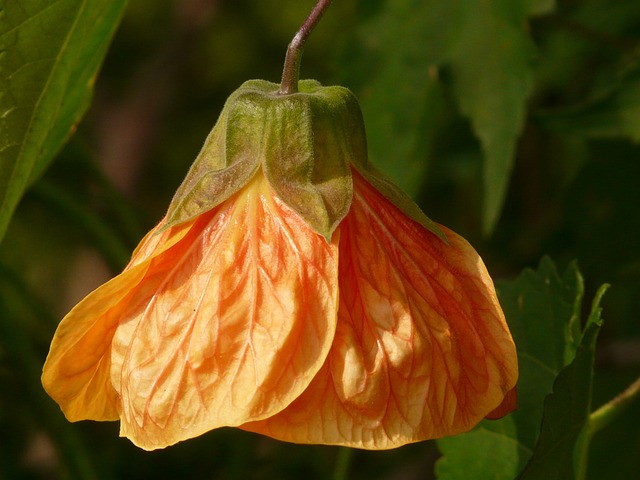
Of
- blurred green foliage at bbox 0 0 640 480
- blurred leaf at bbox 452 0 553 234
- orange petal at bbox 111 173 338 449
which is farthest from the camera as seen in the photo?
blurred leaf at bbox 452 0 553 234

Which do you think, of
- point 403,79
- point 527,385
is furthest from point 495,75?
point 527,385

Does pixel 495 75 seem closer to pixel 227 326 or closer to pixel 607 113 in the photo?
pixel 607 113

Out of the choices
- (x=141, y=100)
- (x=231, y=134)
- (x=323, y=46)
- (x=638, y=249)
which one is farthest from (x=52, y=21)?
(x=323, y=46)

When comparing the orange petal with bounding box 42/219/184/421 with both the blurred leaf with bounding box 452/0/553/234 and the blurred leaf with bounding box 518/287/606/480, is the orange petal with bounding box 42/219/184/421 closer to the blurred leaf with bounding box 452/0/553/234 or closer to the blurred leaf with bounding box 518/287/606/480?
the blurred leaf with bounding box 518/287/606/480

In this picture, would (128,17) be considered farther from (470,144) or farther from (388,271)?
(388,271)

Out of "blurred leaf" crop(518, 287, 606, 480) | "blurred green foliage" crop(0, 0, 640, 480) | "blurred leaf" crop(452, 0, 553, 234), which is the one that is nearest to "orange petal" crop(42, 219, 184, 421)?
"blurred green foliage" crop(0, 0, 640, 480)

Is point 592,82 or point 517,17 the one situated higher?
point 517,17
